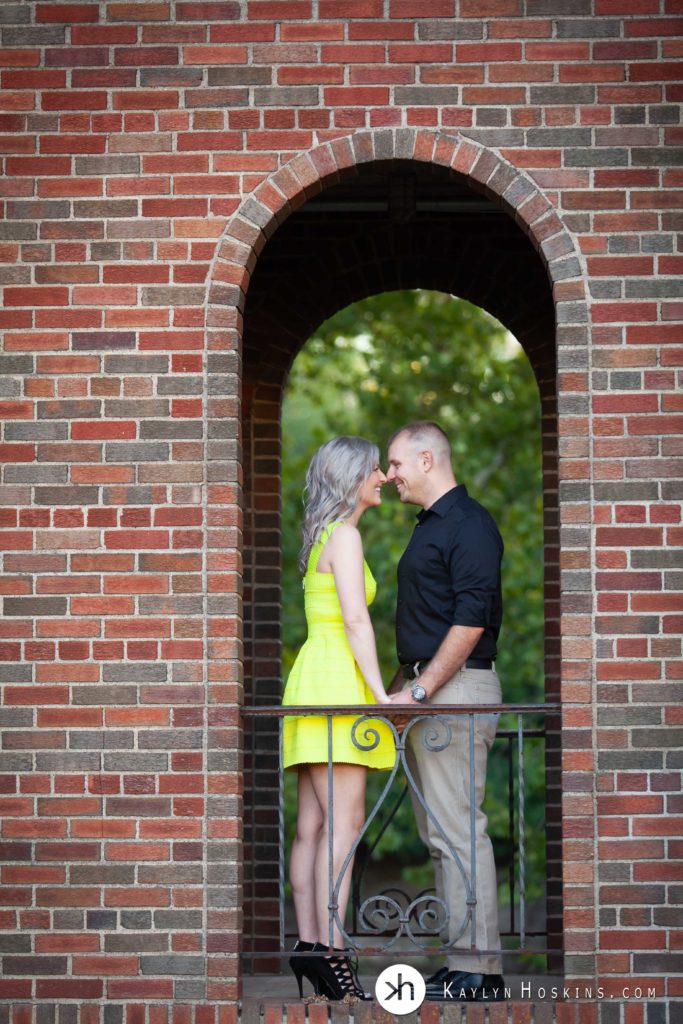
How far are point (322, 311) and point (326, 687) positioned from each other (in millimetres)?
2866

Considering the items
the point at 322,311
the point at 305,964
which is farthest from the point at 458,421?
the point at 305,964

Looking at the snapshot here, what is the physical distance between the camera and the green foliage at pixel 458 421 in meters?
17.4

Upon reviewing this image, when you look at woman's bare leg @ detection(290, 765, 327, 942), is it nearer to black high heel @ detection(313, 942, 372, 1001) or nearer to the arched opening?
black high heel @ detection(313, 942, 372, 1001)

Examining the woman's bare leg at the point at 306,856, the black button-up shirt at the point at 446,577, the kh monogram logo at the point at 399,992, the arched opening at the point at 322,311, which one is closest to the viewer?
the kh monogram logo at the point at 399,992

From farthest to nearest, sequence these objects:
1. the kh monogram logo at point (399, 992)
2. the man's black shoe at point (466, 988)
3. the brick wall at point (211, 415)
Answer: the man's black shoe at point (466, 988) < the brick wall at point (211, 415) < the kh monogram logo at point (399, 992)

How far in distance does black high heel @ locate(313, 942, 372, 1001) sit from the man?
11.5 inches

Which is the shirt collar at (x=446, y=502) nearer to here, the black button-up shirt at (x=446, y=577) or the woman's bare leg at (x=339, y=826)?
the black button-up shirt at (x=446, y=577)

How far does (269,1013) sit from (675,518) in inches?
92.1

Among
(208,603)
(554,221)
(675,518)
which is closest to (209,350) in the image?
(208,603)

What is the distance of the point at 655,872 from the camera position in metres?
5.50

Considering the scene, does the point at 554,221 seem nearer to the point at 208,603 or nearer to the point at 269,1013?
the point at 208,603

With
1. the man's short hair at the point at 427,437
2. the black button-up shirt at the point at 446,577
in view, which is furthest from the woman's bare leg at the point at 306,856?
the man's short hair at the point at 427,437

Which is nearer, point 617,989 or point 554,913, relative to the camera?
point 617,989

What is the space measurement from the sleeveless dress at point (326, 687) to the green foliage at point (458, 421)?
37.3 ft
